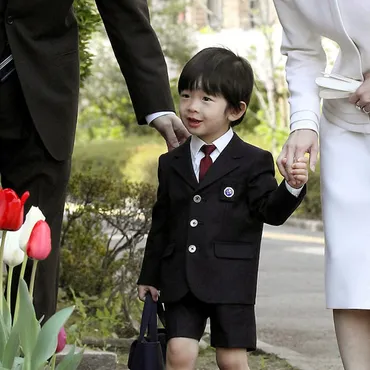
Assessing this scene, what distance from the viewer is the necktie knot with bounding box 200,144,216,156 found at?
13.0ft

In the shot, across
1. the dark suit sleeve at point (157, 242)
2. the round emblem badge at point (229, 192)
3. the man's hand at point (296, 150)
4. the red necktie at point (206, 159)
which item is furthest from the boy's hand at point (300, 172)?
the dark suit sleeve at point (157, 242)

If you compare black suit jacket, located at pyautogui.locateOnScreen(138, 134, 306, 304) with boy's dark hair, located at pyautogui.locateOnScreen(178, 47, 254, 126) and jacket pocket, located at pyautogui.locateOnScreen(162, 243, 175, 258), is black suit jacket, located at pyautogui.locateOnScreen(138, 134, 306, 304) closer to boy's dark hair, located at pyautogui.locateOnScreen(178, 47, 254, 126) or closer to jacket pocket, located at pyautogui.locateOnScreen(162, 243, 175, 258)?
jacket pocket, located at pyautogui.locateOnScreen(162, 243, 175, 258)

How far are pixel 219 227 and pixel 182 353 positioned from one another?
16.5 inches

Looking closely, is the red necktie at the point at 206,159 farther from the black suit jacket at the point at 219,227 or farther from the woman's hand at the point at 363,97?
the woman's hand at the point at 363,97

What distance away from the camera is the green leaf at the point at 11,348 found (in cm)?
285

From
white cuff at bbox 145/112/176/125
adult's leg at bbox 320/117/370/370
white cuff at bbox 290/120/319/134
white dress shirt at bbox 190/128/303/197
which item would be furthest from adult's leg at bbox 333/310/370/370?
white cuff at bbox 145/112/176/125

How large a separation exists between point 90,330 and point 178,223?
276 centimetres

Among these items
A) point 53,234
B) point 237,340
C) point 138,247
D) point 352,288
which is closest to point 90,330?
point 138,247

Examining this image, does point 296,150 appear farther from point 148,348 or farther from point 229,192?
point 148,348

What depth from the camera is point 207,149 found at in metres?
3.97

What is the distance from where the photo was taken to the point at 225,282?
12.6 feet

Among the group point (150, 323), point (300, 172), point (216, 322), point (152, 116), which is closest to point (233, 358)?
point (216, 322)

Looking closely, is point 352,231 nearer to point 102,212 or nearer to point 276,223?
point 276,223

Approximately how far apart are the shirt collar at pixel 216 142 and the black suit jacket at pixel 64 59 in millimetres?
272
